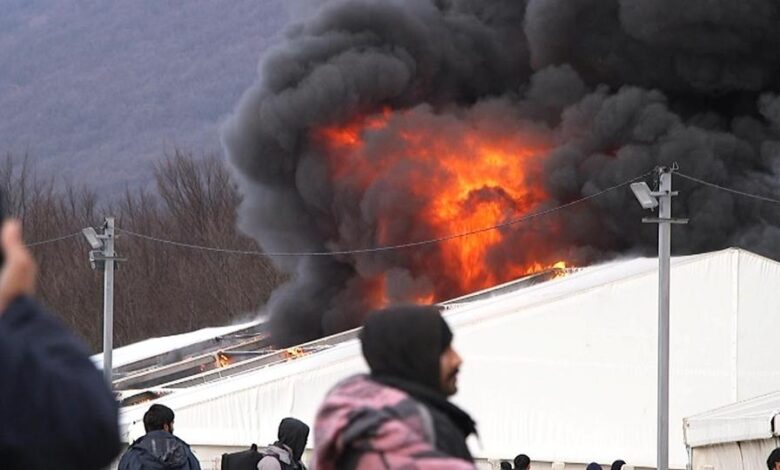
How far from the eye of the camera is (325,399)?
3303mm

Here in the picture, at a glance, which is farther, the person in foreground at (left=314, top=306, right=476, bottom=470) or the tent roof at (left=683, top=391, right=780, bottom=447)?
the tent roof at (left=683, top=391, right=780, bottom=447)

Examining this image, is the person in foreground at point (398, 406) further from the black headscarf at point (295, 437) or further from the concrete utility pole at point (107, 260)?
the concrete utility pole at point (107, 260)

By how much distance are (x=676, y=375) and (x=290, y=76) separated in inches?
780

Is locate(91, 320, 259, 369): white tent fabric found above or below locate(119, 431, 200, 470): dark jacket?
above

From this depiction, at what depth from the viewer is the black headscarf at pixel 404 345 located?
3309mm

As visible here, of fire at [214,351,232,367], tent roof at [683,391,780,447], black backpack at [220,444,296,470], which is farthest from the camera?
fire at [214,351,232,367]

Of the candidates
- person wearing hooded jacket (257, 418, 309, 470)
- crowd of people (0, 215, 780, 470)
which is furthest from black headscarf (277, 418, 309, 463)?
crowd of people (0, 215, 780, 470)

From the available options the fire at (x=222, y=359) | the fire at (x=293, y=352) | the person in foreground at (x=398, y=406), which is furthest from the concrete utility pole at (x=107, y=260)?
the person in foreground at (x=398, y=406)

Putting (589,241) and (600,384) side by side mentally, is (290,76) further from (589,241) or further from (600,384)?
(600,384)

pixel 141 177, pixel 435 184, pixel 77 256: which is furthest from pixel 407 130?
pixel 141 177

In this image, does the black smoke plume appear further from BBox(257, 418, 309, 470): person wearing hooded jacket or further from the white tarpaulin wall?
BBox(257, 418, 309, 470): person wearing hooded jacket

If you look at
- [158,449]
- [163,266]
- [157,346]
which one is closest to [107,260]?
[157,346]

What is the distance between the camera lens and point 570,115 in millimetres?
40844

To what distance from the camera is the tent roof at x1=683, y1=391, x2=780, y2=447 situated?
13.9 metres
